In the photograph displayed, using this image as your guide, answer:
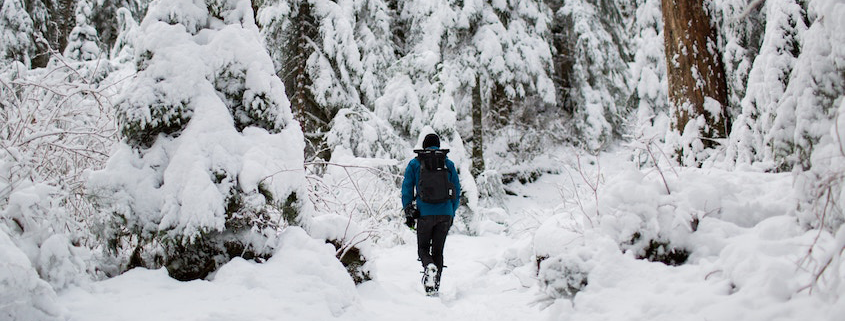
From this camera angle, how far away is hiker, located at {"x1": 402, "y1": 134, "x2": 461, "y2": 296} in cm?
557

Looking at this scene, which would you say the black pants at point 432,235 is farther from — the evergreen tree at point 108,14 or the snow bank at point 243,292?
the evergreen tree at point 108,14

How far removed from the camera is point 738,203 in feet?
12.3

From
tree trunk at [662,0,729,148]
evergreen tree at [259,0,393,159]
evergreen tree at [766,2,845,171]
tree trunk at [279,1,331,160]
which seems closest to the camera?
evergreen tree at [766,2,845,171]

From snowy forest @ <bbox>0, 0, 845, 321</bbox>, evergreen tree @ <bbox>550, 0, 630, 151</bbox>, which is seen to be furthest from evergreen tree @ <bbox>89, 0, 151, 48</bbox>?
snowy forest @ <bbox>0, 0, 845, 321</bbox>

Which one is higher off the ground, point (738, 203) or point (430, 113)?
point (738, 203)

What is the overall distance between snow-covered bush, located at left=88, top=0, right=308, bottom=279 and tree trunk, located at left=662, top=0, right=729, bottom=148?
17.5ft

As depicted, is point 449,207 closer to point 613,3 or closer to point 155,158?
point 155,158

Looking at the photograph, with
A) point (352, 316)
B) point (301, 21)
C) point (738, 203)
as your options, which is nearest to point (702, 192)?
point (738, 203)

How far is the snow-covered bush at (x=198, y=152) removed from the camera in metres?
3.85

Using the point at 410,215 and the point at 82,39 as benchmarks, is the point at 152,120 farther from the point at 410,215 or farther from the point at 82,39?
the point at 82,39

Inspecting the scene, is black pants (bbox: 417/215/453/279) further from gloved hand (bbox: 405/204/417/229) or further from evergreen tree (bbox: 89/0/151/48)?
evergreen tree (bbox: 89/0/151/48)

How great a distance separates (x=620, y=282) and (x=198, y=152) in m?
3.22

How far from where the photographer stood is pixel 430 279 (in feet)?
18.2

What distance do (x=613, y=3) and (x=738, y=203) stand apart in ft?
63.7
